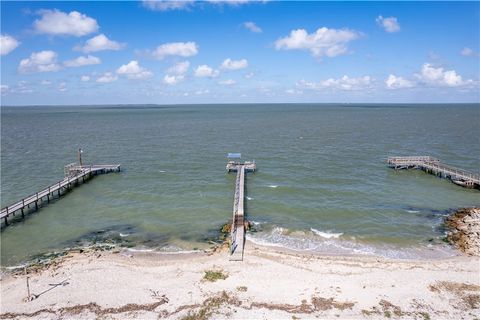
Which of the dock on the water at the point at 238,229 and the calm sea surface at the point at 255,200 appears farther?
the calm sea surface at the point at 255,200

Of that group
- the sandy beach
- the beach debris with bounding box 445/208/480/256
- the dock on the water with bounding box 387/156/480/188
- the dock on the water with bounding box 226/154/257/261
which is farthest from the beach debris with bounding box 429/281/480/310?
the dock on the water with bounding box 387/156/480/188

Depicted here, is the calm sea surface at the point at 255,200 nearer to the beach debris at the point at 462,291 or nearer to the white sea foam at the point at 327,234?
the white sea foam at the point at 327,234

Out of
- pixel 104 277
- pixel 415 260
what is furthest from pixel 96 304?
pixel 415 260

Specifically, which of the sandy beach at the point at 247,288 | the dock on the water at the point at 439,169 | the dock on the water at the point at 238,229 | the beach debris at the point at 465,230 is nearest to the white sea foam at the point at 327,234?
the sandy beach at the point at 247,288

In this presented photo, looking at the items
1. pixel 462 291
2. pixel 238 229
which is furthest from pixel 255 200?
pixel 462 291

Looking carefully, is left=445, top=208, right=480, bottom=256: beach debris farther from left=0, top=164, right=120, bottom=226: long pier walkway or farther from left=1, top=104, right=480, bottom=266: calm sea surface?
left=0, top=164, right=120, bottom=226: long pier walkway

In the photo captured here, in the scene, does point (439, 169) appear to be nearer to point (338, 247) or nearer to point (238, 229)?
point (338, 247)

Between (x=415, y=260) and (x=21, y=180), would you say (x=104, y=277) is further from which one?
(x=21, y=180)
